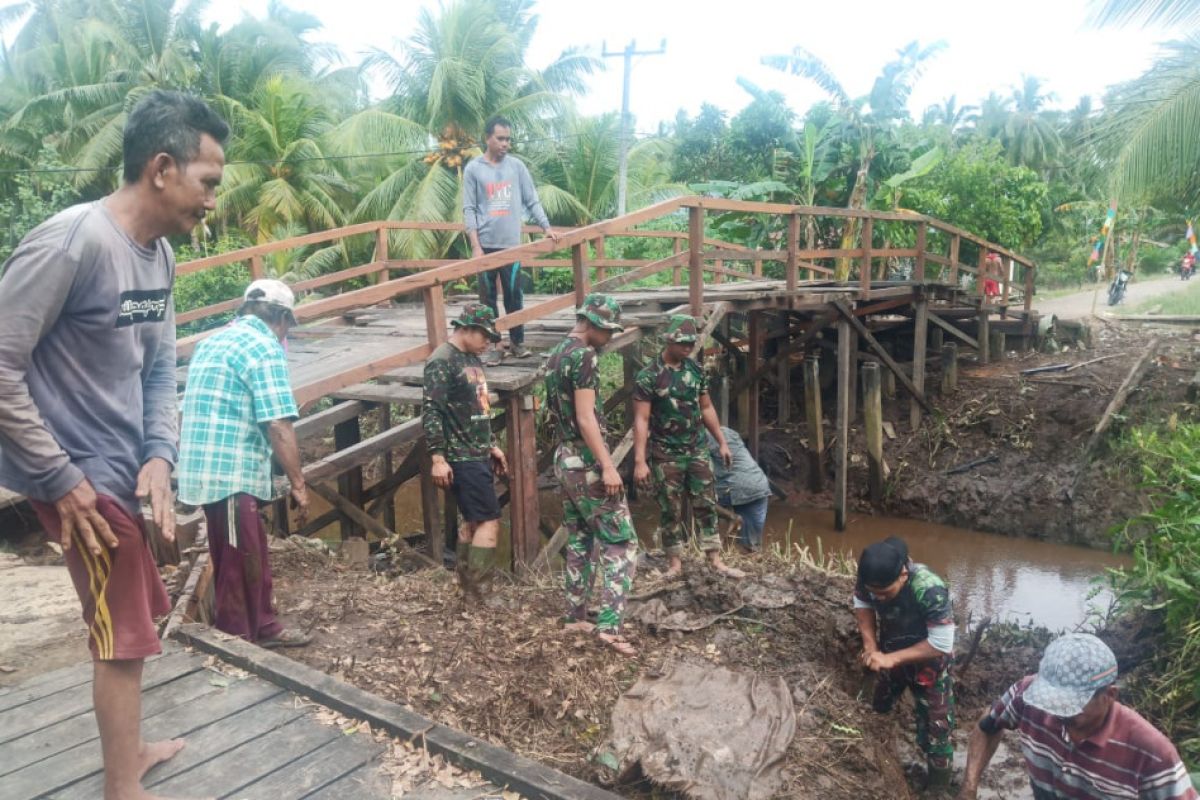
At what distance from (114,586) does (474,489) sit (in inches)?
105

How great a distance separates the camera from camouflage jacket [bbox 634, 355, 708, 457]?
513cm

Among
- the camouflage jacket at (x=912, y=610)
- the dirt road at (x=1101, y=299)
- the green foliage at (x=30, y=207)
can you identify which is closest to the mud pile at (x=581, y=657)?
the camouflage jacket at (x=912, y=610)

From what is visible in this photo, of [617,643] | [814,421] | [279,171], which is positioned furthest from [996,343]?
[279,171]

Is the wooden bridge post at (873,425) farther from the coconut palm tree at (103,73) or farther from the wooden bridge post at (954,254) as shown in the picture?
the coconut palm tree at (103,73)

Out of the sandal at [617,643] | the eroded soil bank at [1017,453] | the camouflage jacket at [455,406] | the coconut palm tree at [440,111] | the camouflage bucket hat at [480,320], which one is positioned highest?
the coconut palm tree at [440,111]

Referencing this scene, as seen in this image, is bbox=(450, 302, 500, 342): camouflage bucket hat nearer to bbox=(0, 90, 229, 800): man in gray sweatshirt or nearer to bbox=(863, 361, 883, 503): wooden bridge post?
bbox=(0, 90, 229, 800): man in gray sweatshirt

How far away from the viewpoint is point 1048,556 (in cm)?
948

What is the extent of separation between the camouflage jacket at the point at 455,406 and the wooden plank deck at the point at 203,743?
1.83m

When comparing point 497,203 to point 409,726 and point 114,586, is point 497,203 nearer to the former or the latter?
point 409,726

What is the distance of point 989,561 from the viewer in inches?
369

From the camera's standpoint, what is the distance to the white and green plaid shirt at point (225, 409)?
3189mm

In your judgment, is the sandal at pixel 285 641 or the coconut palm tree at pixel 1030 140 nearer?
the sandal at pixel 285 641

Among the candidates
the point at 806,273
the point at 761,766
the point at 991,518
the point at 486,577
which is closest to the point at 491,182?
the point at 486,577

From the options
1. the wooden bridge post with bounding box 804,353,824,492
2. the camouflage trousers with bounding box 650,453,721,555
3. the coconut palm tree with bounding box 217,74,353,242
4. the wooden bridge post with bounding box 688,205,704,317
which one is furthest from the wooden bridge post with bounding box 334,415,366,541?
the coconut palm tree with bounding box 217,74,353,242
